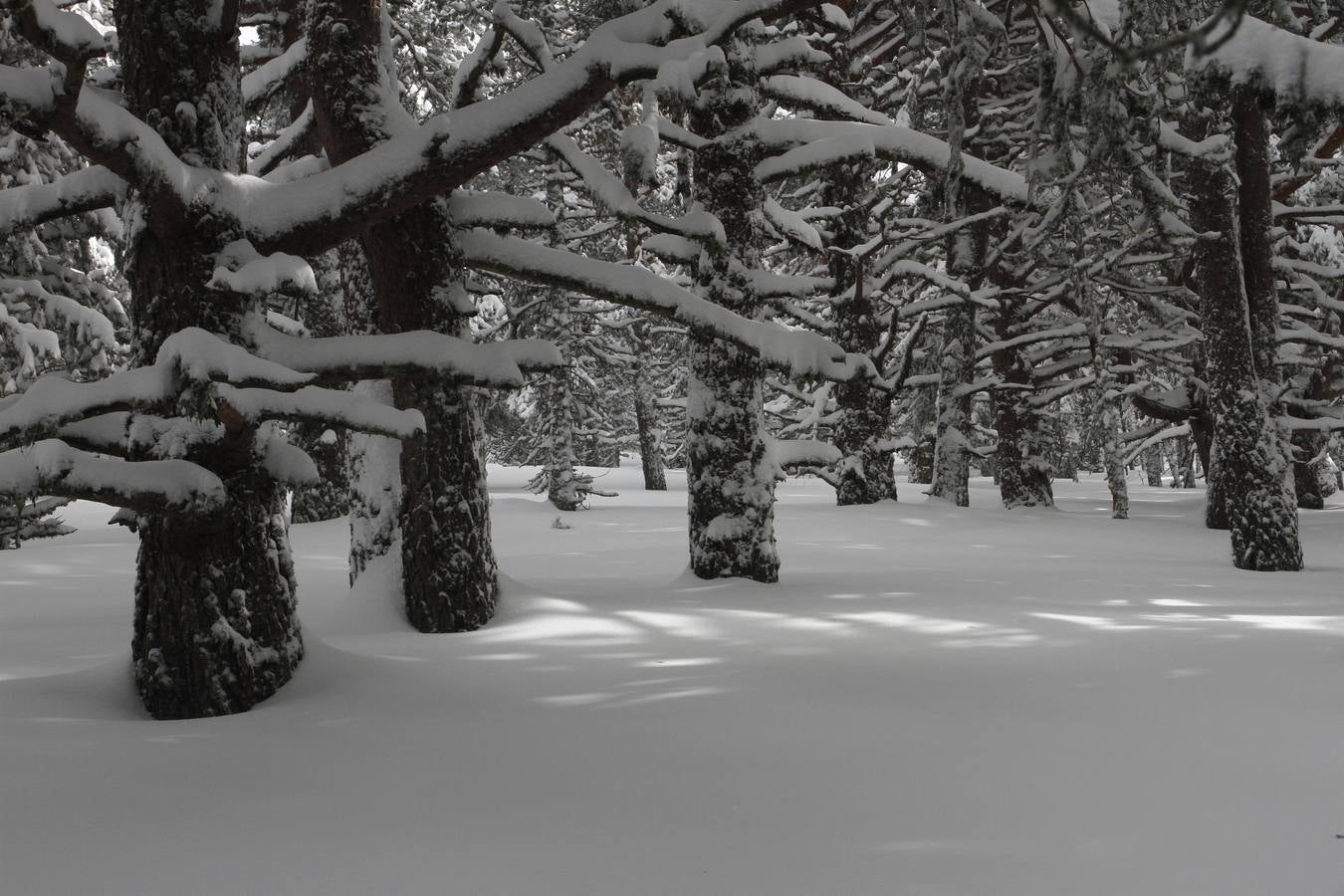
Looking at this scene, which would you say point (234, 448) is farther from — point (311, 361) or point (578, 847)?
point (578, 847)

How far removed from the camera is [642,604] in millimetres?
7047

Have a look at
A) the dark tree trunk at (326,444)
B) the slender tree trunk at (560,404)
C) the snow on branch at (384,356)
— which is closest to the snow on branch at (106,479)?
the snow on branch at (384,356)

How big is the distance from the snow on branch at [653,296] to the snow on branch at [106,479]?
2347mm

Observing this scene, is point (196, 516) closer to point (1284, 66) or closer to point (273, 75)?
point (273, 75)

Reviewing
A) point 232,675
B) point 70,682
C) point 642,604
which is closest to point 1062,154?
point 642,604

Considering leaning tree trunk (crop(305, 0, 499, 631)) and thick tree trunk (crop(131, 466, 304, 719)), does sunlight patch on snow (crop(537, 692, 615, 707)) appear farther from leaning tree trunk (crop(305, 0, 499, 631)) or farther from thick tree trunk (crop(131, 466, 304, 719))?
leaning tree trunk (crop(305, 0, 499, 631))

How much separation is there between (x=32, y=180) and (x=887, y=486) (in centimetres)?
1226

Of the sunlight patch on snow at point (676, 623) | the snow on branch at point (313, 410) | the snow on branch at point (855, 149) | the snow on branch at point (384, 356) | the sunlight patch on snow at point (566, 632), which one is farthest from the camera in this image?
the snow on branch at point (855, 149)

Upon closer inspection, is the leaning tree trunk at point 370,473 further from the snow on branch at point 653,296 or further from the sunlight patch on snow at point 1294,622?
the sunlight patch on snow at point 1294,622

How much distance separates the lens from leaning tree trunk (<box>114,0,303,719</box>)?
444 centimetres

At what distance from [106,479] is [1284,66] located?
7831 millimetres

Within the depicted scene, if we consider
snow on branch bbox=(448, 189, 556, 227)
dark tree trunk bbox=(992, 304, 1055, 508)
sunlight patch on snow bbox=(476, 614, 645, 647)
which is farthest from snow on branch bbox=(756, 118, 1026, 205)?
dark tree trunk bbox=(992, 304, 1055, 508)

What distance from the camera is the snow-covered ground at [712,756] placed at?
2857 millimetres

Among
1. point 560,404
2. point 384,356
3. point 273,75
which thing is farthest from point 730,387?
point 560,404
